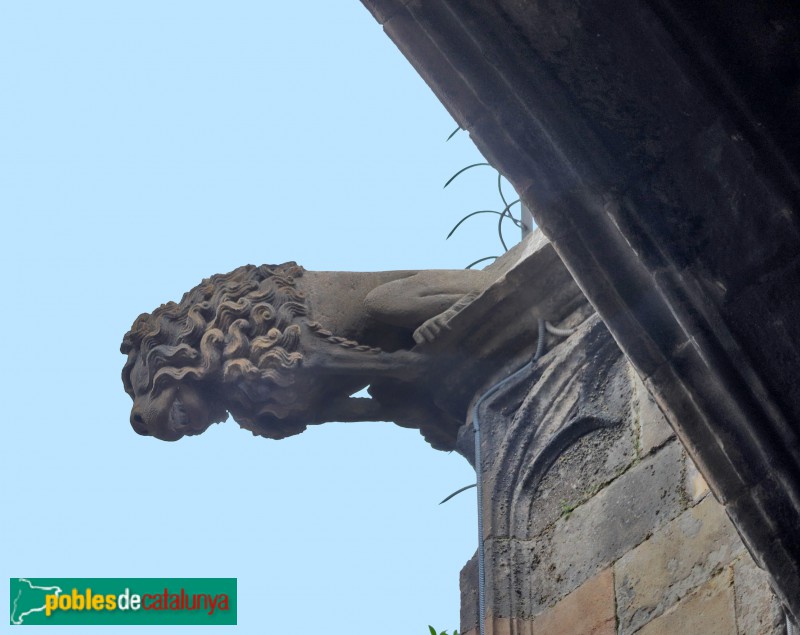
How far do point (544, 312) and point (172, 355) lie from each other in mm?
1378

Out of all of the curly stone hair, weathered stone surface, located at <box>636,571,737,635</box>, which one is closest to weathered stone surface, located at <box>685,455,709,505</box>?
weathered stone surface, located at <box>636,571,737,635</box>

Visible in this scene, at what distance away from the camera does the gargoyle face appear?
22.7 ft

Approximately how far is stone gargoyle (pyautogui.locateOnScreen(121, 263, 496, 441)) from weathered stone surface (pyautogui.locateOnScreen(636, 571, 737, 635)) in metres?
1.79

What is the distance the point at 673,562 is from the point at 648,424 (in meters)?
0.57

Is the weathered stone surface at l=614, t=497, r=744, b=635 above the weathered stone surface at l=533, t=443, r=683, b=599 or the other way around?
the other way around

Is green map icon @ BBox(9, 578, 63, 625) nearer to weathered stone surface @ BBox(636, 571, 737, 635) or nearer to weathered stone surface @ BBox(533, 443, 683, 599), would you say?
weathered stone surface @ BBox(533, 443, 683, 599)

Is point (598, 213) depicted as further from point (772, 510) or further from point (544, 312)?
point (544, 312)

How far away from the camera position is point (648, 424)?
5797 millimetres

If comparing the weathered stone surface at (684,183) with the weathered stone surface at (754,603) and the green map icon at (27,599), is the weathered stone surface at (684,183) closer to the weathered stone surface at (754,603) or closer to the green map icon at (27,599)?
the weathered stone surface at (754,603)

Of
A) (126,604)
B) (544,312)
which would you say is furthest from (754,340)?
(126,604)

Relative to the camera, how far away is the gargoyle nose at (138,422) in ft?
22.9

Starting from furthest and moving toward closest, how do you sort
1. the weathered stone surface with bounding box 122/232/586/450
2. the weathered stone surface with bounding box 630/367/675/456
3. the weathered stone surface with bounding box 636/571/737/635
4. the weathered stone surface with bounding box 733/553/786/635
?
the weathered stone surface with bounding box 122/232/586/450
the weathered stone surface with bounding box 630/367/675/456
the weathered stone surface with bounding box 636/571/737/635
the weathered stone surface with bounding box 733/553/786/635

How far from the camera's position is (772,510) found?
3650 mm

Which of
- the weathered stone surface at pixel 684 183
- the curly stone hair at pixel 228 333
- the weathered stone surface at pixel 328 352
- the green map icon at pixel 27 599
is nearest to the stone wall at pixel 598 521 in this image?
the weathered stone surface at pixel 328 352
